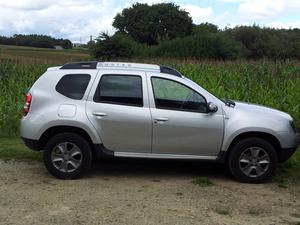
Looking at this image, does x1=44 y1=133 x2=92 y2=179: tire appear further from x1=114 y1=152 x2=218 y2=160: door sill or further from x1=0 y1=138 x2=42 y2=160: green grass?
x1=0 y1=138 x2=42 y2=160: green grass

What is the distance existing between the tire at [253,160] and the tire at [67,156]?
2.12 meters

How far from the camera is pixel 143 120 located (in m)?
7.17

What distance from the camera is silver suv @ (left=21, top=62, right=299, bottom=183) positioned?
7.20 m

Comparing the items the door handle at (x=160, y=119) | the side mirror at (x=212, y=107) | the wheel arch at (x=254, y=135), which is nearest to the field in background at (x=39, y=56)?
the door handle at (x=160, y=119)

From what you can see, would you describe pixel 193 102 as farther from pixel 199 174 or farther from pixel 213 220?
pixel 213 220

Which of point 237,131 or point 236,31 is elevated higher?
point 236,31

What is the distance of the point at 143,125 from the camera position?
283 inches

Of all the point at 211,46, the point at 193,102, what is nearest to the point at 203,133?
the point at 193,102

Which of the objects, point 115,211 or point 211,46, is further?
point 211,46

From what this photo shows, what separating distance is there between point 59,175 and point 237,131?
2.67 m

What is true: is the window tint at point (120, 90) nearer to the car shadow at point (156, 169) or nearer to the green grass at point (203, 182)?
the car shadow at point (156, 169)

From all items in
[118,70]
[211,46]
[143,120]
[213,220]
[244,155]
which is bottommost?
[213,220]

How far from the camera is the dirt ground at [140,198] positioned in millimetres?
5766

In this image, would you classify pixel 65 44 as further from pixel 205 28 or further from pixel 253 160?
pixel 253 160
